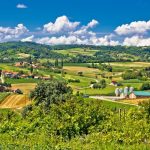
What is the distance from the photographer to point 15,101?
12825 cm

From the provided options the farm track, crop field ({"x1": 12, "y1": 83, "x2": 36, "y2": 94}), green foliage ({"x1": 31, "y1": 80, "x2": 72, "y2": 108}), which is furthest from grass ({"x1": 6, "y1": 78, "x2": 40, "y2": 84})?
green foliage ({"x1": 31, "y1": 80, "x2": 72, "y2": 108})

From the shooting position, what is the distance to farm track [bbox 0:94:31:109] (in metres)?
122

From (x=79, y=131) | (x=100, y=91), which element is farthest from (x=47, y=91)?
(x=100, y=91)

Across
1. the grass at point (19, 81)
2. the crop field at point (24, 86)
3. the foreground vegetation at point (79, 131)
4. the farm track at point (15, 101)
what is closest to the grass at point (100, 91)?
the crop field at point (24, 86)

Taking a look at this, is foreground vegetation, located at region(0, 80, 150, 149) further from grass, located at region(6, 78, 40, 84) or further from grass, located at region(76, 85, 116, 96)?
grass, located at region(6, 78, 40, 84)

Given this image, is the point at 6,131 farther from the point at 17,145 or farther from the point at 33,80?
the point at 33,80

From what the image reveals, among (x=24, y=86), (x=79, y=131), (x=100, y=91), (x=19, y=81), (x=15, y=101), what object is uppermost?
(x=79, y=131)

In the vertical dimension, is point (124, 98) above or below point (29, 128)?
below

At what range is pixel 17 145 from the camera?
26078 millimetres

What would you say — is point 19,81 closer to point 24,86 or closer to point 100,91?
point 24,86

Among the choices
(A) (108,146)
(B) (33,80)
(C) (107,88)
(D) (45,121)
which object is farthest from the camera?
(B) (33,80)

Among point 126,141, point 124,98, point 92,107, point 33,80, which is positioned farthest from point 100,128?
point 33,80

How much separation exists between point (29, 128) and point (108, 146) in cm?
1237

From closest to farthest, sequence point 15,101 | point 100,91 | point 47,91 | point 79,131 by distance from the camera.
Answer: point 79,131 → point 47,91 → point 15,101 → point 100,91
